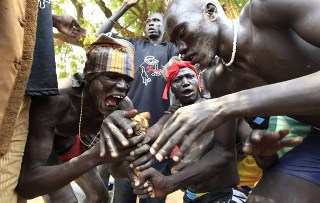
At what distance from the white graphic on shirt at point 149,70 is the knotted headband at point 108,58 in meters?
1.46

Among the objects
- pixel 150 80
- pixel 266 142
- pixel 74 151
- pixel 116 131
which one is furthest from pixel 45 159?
pixel 150 80

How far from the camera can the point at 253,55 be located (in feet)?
8.06

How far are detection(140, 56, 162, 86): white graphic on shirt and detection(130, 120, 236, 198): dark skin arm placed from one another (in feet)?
6.39

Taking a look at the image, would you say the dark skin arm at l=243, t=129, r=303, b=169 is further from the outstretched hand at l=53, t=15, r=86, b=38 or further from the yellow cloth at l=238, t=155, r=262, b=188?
the outstretched hand at l=53, t=15, r=86, b=38

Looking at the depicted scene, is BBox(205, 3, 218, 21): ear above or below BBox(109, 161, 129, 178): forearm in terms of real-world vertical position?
above

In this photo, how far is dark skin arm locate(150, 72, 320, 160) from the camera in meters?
1.92

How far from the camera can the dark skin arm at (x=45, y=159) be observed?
9.41 feet

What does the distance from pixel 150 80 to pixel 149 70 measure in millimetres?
131

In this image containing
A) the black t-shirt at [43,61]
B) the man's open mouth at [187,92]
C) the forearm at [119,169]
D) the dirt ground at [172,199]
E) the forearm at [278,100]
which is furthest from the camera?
the dirt ground at [172,199]

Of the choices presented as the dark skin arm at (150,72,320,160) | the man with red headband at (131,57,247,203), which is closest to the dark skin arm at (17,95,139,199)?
the man with red headband at (131,57,247,203)

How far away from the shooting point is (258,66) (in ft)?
8.10

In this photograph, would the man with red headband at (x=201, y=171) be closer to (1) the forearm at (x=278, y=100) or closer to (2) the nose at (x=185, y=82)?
(2) the nose at (x=185, y=82)

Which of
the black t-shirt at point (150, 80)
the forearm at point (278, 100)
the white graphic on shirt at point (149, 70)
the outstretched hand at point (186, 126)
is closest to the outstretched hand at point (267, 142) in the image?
the forearm at point (278, 100)

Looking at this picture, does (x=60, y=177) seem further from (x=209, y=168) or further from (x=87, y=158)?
(x=209, y=168)
